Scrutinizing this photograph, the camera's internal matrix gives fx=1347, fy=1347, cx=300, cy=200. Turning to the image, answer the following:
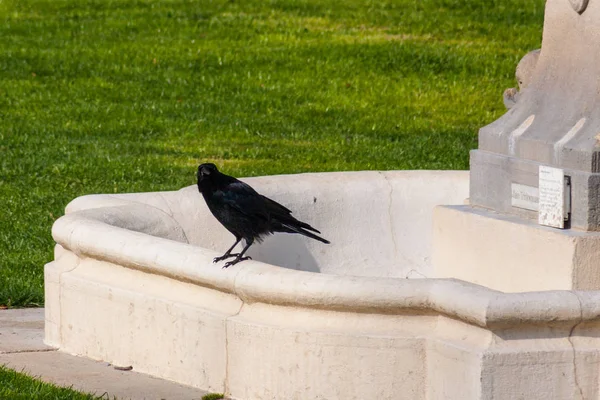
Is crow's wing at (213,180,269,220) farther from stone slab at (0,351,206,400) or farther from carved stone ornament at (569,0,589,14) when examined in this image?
carved stone ornament at (569,0,589,14)

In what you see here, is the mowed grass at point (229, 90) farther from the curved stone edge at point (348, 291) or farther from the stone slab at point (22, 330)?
the curved stone edge at point (348, 291)

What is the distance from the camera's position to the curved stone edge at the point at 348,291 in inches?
193

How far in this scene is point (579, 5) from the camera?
242 inches

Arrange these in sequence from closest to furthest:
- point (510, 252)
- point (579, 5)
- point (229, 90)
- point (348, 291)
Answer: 1. point (348, 291)
2. point (579, 5)
3. point (510, 252)
4. point (229, 90)

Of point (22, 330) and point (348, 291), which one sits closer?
point (348, 291)

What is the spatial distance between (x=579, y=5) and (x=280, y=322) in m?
2.09

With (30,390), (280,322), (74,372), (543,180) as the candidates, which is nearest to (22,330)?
(74,372)

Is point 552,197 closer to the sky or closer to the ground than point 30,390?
closer to the sky

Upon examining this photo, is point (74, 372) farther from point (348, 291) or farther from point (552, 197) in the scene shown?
point (552, 197)

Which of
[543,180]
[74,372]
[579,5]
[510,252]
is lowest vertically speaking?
[74,372]

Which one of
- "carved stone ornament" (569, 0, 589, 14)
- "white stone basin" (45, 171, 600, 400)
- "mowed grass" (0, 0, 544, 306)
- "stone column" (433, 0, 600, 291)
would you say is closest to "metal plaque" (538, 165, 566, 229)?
"stone column" (433, 0, 600, 291)

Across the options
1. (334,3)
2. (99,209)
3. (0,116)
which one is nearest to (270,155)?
(0,116)

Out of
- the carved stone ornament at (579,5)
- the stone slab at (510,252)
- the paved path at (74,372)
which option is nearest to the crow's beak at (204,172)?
the paved path at (74,372)

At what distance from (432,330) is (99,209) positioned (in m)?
2.17
